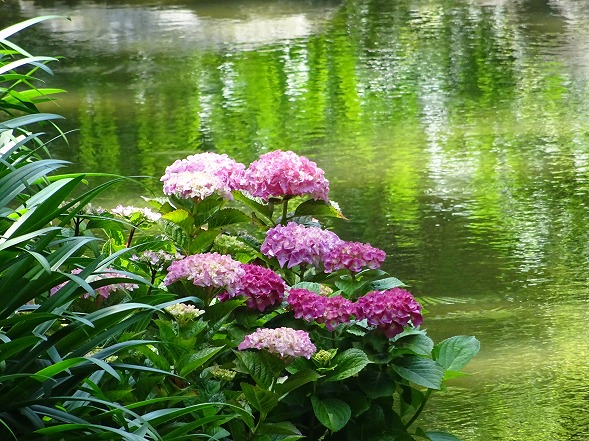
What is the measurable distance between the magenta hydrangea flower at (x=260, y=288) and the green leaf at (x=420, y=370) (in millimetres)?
Answer: 344

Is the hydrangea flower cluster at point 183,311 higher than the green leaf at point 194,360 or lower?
higher

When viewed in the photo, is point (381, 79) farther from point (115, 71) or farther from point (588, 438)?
point (588, 438)

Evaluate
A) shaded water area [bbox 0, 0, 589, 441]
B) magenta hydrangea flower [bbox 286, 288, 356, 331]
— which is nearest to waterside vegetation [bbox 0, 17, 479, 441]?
magenta hydrangea flower [bbox 286, 288, 356, 331]

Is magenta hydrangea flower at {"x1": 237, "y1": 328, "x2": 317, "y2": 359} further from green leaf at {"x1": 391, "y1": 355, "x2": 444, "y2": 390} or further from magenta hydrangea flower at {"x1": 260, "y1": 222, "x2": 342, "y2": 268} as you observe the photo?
magenta hydrangea flower at {"x1": 260, "y1": 222, "x2": 342, "y2": 268}

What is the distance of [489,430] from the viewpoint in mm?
4086

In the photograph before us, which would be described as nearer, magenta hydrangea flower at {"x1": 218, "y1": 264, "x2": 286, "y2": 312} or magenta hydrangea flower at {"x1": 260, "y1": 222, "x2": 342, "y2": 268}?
magenta hydrangea flower at {"x1": 218, "y1": 264, "x2": 286, "y2": 312}

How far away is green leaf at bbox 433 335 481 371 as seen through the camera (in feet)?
10.6

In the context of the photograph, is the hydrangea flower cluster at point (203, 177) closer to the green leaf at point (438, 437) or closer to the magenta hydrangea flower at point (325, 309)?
the magenta hydrangea flower at point (325, 309)

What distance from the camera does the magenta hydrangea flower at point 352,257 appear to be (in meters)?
3.25

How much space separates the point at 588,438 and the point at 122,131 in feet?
17.2

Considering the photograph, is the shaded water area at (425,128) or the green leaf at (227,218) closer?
the green leaf at (227,218)

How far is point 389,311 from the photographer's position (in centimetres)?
299

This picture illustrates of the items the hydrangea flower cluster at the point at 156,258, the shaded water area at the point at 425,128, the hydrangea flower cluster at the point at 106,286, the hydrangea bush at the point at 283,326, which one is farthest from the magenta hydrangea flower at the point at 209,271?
the shaded water area at the point at 425,128

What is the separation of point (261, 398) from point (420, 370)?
43cm
